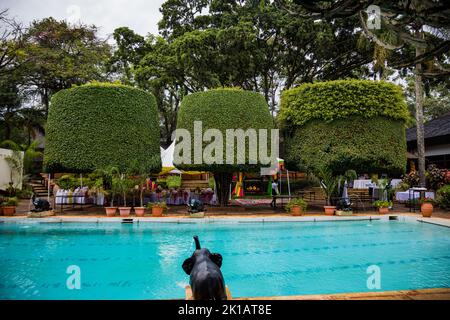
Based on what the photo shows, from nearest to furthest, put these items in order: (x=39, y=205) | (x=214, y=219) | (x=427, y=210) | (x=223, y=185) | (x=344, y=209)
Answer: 1. (x=427, y=210)
2. (x=214, y=219)
3. (x=39, y=205)
4. (x=344, y=209)
5. (x=223, y=185)

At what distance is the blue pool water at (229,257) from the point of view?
5.72 metres

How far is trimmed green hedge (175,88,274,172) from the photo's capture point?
15.3 meters

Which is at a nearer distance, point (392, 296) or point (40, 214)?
point (392, 296)

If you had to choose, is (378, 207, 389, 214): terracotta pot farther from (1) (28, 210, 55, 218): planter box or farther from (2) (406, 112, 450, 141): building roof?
(1) (28, 210, 55, 218): planter box

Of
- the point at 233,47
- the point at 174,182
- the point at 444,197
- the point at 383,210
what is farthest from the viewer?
the point at 174,182

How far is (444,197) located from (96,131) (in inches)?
653

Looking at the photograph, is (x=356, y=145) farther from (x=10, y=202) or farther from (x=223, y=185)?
(x=10, y=202)

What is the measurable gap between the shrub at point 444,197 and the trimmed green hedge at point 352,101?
371cm

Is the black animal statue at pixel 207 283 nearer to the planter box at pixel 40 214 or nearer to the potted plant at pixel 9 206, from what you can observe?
the planter box at pixel 40 214

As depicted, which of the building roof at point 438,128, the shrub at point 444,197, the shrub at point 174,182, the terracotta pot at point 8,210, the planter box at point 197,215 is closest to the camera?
the planter box at point 197,215

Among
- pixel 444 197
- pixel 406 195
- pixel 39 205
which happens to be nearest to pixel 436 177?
pixel 406 195

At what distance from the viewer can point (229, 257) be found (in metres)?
7.82

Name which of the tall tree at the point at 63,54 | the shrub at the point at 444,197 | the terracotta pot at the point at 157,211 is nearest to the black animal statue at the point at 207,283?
the terracotta pot at the point at 157,211
